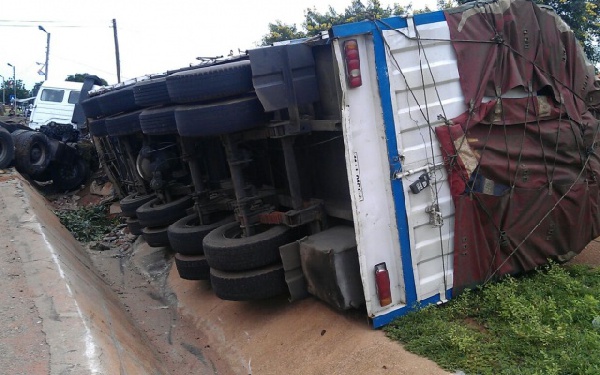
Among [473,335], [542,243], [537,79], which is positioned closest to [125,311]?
[473,335]

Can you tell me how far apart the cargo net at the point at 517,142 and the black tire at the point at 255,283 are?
1.44m

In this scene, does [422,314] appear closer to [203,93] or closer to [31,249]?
[203,93]

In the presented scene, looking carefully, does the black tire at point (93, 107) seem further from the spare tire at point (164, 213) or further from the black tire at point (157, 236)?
the black tire at point (157, 236)

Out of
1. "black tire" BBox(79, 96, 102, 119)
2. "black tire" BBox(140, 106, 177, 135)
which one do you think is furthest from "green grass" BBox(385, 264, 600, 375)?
"black tire" BBox(79, 96, 102, 119)

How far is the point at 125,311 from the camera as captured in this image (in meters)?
5.75

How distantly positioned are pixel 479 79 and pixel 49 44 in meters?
35.9

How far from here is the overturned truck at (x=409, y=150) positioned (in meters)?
3.58

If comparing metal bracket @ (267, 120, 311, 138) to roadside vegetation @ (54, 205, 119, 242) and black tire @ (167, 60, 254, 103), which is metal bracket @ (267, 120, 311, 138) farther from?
roadside vegetation @ (54, 205, 119, 242)

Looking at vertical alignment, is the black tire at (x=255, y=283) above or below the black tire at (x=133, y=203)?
below

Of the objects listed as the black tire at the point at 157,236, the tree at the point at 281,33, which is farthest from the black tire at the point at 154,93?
the tree at the point at 281,33

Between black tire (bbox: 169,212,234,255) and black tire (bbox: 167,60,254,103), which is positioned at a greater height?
black tire (bbox: 167,60,254,103)

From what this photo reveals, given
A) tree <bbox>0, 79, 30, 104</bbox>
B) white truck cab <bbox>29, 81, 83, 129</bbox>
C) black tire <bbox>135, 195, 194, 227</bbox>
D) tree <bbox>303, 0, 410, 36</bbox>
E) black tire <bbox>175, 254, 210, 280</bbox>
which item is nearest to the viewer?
black tire <bbox>175, 254, 210, 280</bbox>

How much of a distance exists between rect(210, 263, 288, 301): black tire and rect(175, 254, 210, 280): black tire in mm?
1015

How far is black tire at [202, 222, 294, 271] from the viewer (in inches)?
170
